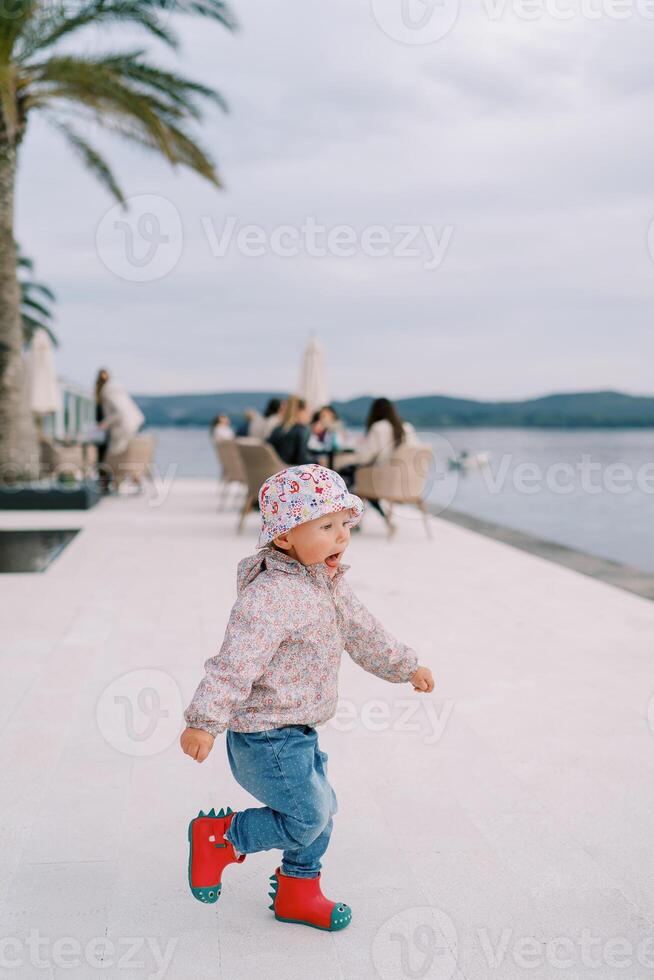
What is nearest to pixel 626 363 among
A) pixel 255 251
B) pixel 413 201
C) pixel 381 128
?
pixel 381 128

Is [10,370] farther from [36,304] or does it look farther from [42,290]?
[42,290]

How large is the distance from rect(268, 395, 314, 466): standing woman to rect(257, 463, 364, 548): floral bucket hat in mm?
6820

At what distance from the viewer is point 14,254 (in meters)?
11.8

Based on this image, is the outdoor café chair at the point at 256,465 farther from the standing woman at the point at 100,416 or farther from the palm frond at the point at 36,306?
the palm frond at the point at 36,306

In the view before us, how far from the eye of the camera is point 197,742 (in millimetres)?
1756

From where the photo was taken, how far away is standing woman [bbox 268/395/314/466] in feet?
29.1

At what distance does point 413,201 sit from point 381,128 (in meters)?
3.03

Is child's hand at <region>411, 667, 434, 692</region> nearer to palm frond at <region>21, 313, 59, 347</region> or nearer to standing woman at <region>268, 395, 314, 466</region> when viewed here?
standing woman at <region>268, 395, 314, 466</region>

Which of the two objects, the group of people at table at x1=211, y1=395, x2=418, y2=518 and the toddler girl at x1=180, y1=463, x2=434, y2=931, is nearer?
the toddler girl at x1=180, y1=463, x2=434, y2=931

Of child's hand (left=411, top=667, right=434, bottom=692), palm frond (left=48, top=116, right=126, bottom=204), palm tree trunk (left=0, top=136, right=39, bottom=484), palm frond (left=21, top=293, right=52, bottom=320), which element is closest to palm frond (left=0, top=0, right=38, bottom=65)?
palm tree trunk (left=0, top=136, right=39, bottom=484)

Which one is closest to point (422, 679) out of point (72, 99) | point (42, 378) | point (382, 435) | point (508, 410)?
point (382, 435)

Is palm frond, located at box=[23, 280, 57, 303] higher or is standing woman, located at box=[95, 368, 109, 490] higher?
palm frond, located at box=[23, 280, 57, 303]

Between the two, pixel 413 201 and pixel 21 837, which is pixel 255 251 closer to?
pixel 413 201

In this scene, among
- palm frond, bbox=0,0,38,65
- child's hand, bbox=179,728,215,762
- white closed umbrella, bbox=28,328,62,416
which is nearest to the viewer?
child's hand, bbox=179,728,215,762
